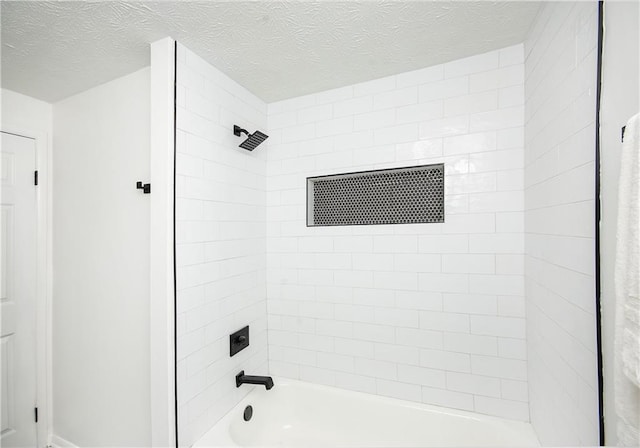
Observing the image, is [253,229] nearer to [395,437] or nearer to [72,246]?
[72,246]

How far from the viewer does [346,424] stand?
1854 millimetres

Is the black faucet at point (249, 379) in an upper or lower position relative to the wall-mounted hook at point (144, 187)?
lower

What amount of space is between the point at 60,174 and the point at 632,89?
9.39 ft

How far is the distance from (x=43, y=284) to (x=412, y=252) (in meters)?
2.49

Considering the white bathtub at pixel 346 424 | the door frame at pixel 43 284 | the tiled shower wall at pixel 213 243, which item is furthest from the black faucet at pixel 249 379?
the door frame at pixel 43 284

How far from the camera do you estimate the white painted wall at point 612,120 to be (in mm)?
737

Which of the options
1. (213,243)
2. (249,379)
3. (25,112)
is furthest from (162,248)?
(25,112)

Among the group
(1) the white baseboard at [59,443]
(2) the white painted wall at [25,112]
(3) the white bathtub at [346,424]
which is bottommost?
(1) the white baseboard at [59,443]

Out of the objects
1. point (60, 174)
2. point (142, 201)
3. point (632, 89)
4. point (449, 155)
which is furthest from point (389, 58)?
point (60, 174)

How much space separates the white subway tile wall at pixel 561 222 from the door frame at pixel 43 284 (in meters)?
2.95

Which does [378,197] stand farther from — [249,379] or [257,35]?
[249,379]

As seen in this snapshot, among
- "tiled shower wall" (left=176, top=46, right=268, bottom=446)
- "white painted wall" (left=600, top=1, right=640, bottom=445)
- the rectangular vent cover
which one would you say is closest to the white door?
"tiled shower wall" (left=176, top=46, right=268, bottom=446)

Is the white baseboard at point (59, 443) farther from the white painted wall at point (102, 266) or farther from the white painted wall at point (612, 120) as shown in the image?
the white painted wall at point (612, 120)

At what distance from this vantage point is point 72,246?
1928 millimetres
